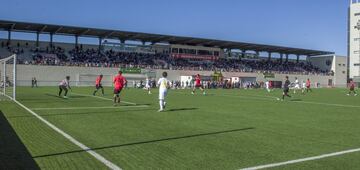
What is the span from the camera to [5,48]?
6475 cm

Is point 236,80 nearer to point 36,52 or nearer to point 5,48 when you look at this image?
point 36,52

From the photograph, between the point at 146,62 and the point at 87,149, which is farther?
the point at 146,62

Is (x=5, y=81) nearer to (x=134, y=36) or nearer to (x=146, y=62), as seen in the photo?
(x=134, y=36)

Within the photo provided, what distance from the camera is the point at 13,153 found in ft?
24.1

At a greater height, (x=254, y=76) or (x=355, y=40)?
(x=355, y=40)

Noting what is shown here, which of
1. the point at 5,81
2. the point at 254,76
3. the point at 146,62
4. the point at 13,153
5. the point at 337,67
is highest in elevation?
the point at 337,67

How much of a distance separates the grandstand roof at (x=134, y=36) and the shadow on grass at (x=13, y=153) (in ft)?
184

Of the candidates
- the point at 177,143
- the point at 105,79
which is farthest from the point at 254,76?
the point at 177,143

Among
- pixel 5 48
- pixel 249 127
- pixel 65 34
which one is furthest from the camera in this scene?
pixel 65 34

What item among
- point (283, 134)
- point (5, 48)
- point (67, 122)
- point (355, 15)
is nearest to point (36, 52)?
point (5, 48)

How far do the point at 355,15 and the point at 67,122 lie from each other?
93367mm

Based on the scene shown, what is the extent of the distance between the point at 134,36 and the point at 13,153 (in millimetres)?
68589

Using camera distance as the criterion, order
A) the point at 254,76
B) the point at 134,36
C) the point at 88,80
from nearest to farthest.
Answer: the point at 88,80 < the point at 134,36 < the point at 254,76

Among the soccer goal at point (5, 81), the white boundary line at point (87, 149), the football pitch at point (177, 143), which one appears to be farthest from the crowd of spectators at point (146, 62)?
the white boundary line at point (87, 149)
